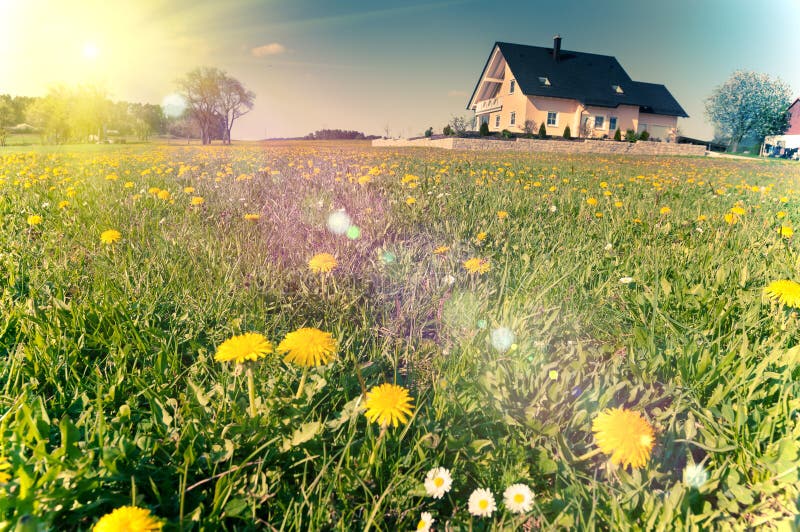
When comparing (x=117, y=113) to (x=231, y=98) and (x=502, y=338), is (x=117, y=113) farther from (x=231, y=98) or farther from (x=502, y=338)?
(x=502, y=338)

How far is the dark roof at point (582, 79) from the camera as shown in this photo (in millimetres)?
40094

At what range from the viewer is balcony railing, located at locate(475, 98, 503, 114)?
1772 inches

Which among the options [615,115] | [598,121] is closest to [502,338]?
[598,121]

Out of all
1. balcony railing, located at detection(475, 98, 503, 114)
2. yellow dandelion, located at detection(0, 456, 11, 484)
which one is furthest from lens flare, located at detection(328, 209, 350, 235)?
balcony railing, located at detection(475, 98, 503, 114)

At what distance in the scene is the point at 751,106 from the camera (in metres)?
56.7

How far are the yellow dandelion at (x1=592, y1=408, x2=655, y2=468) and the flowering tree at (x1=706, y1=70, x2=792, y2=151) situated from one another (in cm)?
7473

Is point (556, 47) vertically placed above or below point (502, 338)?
above

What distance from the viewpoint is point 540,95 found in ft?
129

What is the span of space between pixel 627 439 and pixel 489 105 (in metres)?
50.9

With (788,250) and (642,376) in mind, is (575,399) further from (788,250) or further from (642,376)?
(788,250)

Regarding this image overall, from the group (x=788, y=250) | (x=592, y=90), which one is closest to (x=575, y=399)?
(x=788, y=250)

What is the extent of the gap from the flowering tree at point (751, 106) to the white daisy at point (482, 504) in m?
75.0

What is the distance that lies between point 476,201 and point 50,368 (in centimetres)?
348

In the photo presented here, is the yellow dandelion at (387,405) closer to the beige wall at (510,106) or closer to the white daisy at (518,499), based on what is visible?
the white daisy at (518,499)
